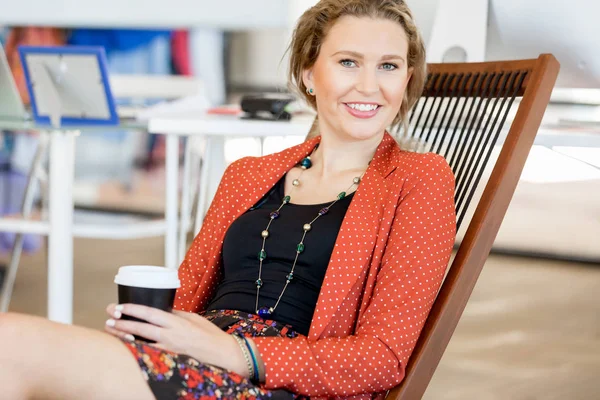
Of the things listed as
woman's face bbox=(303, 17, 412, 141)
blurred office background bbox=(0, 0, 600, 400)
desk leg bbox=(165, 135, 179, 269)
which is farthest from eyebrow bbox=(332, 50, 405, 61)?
desk leg bbox=(165, 135, 179, 269)

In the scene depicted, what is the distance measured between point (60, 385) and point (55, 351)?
0.04m

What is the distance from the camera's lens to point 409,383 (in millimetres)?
1274

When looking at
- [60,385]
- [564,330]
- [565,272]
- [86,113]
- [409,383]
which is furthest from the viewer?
[565,272]

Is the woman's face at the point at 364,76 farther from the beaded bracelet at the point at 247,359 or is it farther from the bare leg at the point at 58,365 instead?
the bare leg at the point at 58,365

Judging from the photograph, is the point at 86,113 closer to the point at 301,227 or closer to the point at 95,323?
the point at 95,323

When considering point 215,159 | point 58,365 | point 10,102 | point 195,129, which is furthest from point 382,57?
point 215,159

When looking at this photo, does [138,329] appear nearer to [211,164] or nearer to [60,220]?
[60,220]

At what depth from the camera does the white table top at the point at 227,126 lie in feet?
7.20

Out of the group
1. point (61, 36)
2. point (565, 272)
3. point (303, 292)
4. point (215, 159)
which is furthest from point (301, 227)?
point (61, 36)

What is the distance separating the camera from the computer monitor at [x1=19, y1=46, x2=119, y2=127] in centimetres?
247

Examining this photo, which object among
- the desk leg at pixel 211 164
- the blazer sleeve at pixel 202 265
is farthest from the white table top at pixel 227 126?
the desk leg at pixel 211 164

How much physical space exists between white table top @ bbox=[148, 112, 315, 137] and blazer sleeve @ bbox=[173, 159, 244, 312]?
0.58m

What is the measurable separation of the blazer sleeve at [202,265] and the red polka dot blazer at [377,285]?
3 centimetres

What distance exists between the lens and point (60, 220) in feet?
8.02
